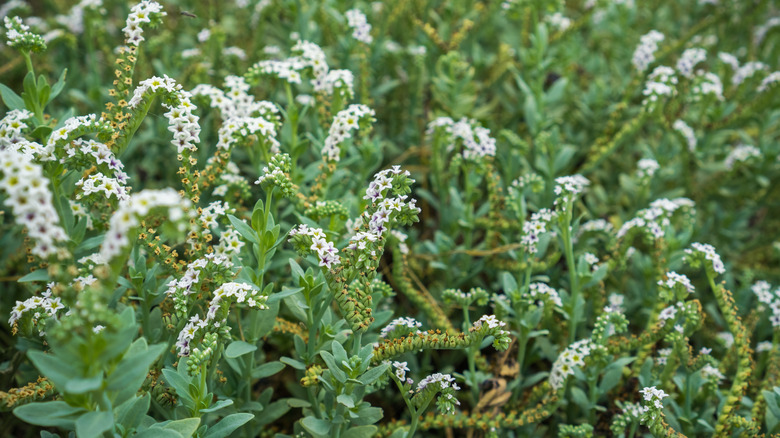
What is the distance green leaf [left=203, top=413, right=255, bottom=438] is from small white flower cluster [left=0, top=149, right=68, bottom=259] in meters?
1.00

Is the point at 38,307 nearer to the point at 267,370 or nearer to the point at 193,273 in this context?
the point at 193,273

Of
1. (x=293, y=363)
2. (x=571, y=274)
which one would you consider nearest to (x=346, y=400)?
(x=293, y=363)

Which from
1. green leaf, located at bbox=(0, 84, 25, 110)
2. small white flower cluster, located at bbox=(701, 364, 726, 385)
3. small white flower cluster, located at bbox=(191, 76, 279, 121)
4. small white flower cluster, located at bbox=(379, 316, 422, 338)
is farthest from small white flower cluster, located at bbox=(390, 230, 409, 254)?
green leaf, located at bbox=(0, 84, 25, 110)

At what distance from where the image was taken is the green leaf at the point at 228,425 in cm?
234

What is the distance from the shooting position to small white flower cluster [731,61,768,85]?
4.55 metres

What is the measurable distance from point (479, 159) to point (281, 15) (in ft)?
7.89

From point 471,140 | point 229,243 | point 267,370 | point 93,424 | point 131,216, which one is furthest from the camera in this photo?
point 471,140

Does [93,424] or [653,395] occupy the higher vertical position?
[93,424]

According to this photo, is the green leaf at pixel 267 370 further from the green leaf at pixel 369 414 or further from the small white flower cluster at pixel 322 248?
the small white flower cluster at pixel 322 248

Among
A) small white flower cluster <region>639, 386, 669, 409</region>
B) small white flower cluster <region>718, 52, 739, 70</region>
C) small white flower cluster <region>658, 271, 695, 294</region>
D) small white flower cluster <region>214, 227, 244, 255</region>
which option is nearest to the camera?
small white flower cluster <region>639, 386, 669, 409</region>

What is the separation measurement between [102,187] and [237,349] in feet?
2.74

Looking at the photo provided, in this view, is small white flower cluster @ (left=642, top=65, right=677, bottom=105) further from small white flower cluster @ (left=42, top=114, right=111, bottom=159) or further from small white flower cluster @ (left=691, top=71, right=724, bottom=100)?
small white flower cluster @ (left=42, top=114, right=111, bottom=159)

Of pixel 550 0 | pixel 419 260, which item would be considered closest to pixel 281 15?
pixel 550 0

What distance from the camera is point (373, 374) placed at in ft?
8.02
